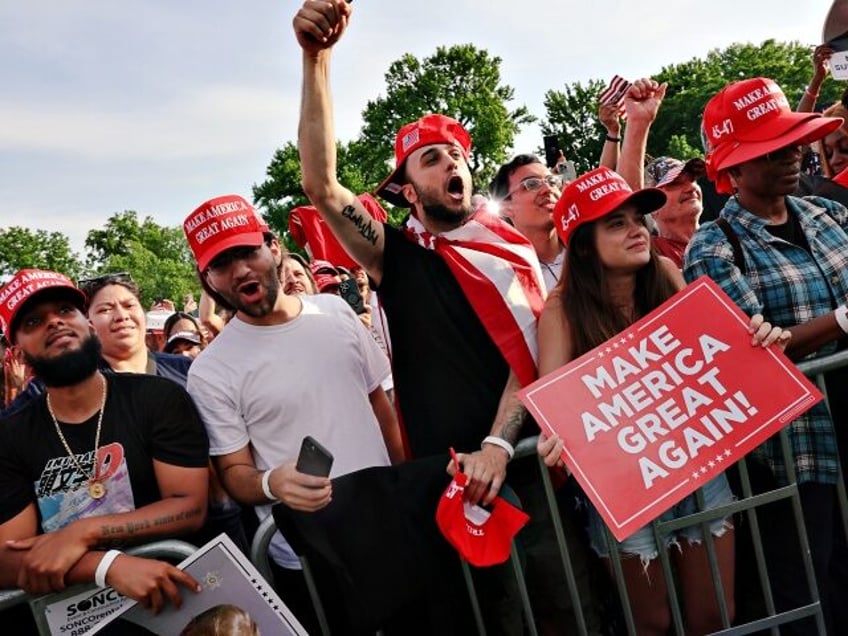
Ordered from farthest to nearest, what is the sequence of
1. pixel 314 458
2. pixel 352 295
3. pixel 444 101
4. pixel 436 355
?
pixel 444 101 → pixel 352 295 → pixel 436 355 → pixel 314 458

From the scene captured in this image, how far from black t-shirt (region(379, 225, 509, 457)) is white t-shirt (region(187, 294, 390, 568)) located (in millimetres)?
220

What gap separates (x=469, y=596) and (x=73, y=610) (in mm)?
1335

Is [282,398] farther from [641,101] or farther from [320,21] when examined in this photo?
[641,101]

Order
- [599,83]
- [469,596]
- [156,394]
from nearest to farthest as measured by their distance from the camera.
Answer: [469,596] < [156,394] < [599,83]

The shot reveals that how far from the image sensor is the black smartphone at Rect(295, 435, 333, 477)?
6.04ft

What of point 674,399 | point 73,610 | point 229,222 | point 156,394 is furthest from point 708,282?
point 73,610

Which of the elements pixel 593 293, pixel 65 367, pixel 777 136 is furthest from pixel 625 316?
pixel 65 367

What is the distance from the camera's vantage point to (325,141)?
7.54ft

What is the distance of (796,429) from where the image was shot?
8.07 feet

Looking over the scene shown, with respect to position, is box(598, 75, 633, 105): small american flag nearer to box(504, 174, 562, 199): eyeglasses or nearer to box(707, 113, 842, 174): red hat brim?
box(504, 174, 562, 199): eyeglasses

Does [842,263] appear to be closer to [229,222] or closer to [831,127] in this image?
[831,127]

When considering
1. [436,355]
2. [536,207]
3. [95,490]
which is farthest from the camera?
[536,207]

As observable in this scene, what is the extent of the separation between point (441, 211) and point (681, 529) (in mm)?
1575

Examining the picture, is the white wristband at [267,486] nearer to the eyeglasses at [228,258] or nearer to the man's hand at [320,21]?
the eyeglasses at [228,258]
